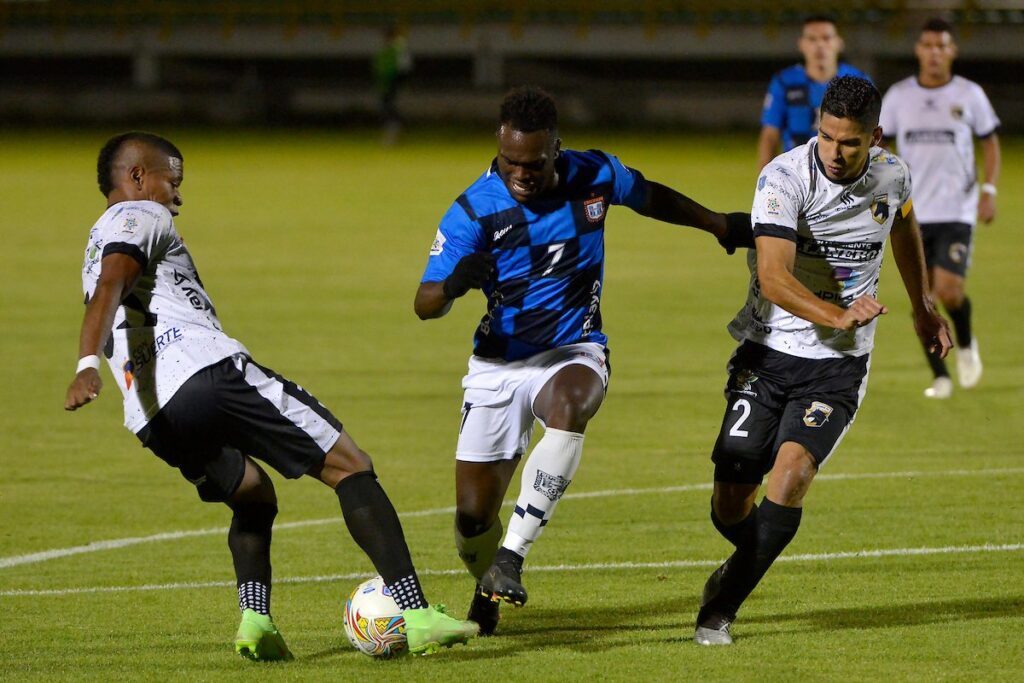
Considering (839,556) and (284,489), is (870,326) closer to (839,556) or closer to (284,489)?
(839,556)

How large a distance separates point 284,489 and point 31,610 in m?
2.55

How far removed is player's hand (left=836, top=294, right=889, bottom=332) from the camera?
5168mm

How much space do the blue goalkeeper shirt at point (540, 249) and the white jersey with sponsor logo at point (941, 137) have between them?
18.9ft

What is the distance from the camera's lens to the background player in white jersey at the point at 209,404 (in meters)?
5.34

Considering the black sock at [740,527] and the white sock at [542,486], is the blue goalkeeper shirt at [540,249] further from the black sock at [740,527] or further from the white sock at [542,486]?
the black sock at [740,527]

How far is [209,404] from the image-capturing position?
5.34 m

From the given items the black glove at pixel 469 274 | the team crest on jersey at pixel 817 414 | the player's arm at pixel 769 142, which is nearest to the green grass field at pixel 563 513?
the team crest on jersey at pixel 817 414

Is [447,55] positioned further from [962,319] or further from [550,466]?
[550,466]

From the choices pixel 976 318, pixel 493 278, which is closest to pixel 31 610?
pixel 493 278

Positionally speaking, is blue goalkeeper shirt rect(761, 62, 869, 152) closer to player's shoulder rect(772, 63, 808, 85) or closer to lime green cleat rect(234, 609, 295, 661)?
player's shoulder rect(772, 63, 808, 85)

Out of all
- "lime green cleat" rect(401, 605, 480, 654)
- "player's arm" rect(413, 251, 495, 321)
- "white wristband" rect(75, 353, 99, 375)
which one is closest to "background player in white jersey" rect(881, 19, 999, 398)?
"player's arm" rect(413, 251, 495, 321)

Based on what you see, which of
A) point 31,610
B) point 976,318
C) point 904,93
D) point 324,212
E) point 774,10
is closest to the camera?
point 31,610

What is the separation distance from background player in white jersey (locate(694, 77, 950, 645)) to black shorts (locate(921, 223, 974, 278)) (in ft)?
17.6

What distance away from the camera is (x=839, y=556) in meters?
7.10
